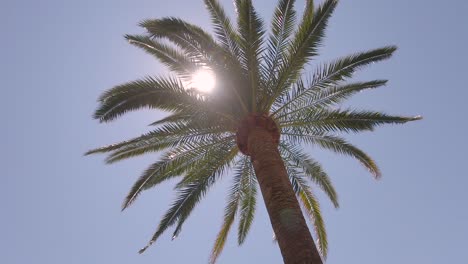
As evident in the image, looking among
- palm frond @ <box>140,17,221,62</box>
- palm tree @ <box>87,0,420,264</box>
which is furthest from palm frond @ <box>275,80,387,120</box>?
palm frond @ <box>140,17,221,62</box>

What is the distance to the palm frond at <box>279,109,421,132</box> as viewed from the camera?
1148cm

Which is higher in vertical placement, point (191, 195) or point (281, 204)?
point (191, 195)

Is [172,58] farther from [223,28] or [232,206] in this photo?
[232,206]

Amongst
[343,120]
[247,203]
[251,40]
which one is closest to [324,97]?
[343,120]

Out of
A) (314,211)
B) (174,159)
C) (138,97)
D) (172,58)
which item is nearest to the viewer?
(138,97)

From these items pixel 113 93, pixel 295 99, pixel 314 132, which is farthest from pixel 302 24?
pixel 113 93

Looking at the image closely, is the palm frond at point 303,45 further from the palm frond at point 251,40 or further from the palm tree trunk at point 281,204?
the palm tree trunk at point 281,204

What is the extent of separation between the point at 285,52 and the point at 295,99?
1189 mm

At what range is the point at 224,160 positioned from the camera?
1187cm

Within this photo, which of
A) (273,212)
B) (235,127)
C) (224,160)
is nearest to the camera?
(273,212)

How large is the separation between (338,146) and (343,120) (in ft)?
3.61

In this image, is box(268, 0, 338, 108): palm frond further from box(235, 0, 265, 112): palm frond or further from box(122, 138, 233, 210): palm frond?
box(122, 138, 233, 210): palm frond

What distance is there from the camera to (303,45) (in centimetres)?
1066

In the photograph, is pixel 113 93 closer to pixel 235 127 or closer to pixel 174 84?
pixel 174 84
